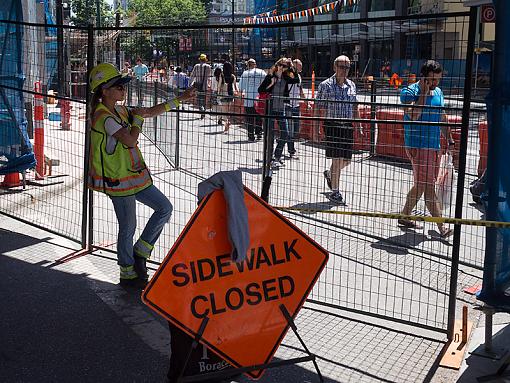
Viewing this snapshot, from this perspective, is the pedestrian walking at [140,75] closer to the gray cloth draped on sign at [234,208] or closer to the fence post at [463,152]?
the fence post at [463,152]

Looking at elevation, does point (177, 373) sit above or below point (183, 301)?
below

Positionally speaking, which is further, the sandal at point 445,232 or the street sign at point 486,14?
the street sign at point 486,14

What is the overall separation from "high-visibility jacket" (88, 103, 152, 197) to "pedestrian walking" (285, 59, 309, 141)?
174 cm

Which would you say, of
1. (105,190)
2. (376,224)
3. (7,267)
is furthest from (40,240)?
(376,224)

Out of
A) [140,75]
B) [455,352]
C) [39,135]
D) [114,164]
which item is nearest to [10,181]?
[39,135]

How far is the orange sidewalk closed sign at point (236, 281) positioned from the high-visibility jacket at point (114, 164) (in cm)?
196

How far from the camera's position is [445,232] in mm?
8234

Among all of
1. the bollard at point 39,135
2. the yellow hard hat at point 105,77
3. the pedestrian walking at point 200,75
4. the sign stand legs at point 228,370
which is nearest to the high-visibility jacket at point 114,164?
the yellow hard hat at point 105,77

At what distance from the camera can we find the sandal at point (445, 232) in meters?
7.96

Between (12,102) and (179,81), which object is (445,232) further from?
(12,102)

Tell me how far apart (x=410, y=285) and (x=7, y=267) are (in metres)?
3.88

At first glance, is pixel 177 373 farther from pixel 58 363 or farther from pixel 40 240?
pixel 40 240

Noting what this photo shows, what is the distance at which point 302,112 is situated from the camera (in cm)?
1228

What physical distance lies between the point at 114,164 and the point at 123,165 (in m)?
0.08
